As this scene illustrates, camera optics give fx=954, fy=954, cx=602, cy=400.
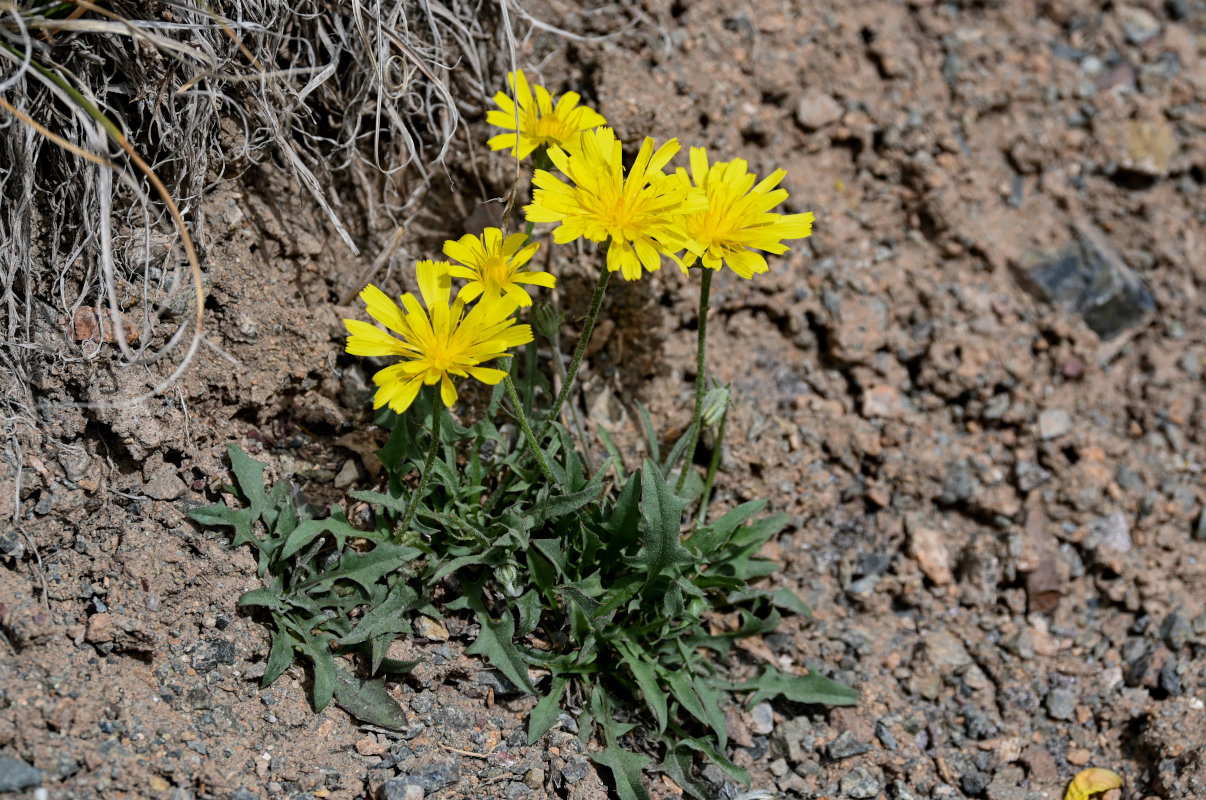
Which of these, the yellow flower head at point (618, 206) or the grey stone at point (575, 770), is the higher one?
the yellow flower head at point (618, 206)

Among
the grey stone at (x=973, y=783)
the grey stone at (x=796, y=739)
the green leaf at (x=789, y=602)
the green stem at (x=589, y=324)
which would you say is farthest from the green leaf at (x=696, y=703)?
the green stem at (x=589, y=324)

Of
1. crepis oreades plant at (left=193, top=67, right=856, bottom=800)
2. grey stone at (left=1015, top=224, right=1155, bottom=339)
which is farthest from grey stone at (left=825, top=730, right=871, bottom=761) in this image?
grey stone at (left=1015, top=224, right=1155, bottom=339)

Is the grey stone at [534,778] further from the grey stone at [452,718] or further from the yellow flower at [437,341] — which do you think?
the yellow flower at [437,341]

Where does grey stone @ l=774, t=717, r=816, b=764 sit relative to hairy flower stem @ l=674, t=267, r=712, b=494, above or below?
below

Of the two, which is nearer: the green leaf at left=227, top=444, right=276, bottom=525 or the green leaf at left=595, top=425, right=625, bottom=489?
the green leaf at left=227, top=444, right=276, bottom=525

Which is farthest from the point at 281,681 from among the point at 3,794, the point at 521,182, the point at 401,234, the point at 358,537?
the point at 521,182

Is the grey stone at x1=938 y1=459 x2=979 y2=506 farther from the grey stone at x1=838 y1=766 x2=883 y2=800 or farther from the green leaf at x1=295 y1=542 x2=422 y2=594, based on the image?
the green leaf at x1=295 y1=542 x2=422 y2=594
